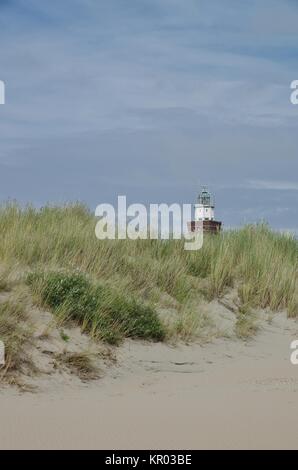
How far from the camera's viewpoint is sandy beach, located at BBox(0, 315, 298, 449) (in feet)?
22.7

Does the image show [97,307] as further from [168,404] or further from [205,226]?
[205,226]


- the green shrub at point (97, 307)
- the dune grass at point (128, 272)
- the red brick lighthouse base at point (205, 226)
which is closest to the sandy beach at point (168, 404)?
the green shrub at point (97, 307)

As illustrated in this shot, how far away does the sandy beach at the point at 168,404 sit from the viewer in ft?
22.7

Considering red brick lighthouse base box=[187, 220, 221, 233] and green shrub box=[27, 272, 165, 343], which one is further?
red brick lighthouse base box=[187, 220, 221, 233]

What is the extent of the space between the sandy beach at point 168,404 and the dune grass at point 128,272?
0.61m

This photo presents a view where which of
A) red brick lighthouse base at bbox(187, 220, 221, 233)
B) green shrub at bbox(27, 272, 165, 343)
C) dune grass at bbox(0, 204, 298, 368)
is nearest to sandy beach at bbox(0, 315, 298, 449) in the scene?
green shrub at bbox(27, 272, 165, 343)

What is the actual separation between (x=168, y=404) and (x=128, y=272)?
5081 millimetres

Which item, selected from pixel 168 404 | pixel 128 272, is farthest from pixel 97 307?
pixel 168 404

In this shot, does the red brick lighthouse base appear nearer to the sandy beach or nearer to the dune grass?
the dune grass

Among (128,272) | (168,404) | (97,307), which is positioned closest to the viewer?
(168,404)

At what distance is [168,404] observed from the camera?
8445 mm

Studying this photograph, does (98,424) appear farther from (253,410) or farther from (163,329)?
(163,329)

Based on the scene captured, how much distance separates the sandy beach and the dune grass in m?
0.61
